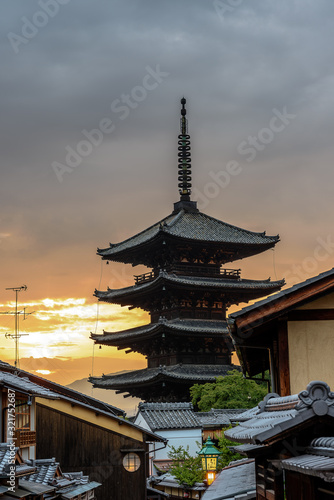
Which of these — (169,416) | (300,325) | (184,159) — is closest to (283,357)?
(300,325)

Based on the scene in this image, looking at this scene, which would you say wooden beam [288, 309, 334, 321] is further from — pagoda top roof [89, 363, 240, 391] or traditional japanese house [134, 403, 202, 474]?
pagoda top roof [89, 363, 240, 391]

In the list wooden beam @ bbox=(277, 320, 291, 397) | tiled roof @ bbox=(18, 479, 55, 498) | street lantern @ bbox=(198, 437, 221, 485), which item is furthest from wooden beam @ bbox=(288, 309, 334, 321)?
street lantern @ bbox=(198, 437, 221, 485)

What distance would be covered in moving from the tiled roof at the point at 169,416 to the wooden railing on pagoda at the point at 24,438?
1342 cm

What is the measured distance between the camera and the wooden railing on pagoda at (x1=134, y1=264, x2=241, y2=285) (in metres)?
48.2

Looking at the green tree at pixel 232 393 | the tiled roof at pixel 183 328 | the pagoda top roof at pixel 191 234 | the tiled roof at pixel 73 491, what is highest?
the pagoda top roof at pixel 191 234

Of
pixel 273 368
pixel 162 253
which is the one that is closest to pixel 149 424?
pixel 162 253

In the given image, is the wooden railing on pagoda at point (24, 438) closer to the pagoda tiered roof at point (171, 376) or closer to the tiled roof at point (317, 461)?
the tiled roof at point (317, 461)

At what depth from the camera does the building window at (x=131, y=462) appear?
2802cm

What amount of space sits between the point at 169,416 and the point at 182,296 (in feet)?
37.8

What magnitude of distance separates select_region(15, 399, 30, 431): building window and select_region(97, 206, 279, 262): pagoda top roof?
2308 centimetres

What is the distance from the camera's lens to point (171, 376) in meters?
44.8

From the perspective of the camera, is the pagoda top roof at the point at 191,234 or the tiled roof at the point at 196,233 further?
the tiled roof at the point at 196,233

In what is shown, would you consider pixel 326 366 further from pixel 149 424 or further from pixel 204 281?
pixel 204 281

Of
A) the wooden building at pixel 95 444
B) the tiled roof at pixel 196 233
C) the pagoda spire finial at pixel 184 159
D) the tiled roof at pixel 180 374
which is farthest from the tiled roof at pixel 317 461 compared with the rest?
the pagoda spire finial at pixel 184 159
